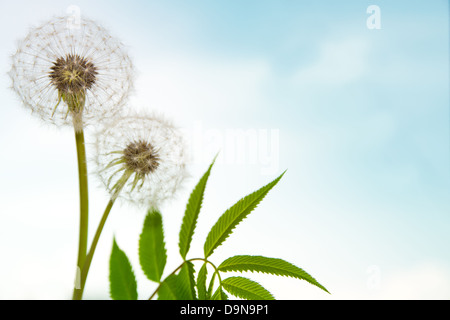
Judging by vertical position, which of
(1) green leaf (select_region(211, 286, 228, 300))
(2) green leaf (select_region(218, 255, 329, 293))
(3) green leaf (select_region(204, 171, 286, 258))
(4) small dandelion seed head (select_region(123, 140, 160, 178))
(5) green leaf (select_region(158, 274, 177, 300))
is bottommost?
(1) green leaf (select_region(211, 286, 228, 300))

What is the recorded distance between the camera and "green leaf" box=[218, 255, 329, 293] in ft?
2.72

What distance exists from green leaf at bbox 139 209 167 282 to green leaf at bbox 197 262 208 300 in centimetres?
8

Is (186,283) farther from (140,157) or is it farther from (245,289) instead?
(140,157)

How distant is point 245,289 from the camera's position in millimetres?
899

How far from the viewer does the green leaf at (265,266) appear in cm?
83

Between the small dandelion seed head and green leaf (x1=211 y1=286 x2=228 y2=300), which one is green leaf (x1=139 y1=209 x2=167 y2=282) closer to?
green leaf (x1=211 y1=286 x2=228 y2=300)

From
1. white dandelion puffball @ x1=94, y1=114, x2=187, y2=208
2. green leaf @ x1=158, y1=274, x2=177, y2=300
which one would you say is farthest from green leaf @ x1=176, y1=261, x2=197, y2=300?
white dandelion puffball @ x1=94, y1=114, x2=187, y2=208

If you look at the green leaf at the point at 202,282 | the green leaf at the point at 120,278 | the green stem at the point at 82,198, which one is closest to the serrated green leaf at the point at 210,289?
the green leaf at the point at 202,282

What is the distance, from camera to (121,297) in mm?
860

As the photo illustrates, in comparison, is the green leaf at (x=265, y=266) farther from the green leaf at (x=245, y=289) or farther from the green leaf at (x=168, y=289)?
the green leaf at (x=168, y=289)

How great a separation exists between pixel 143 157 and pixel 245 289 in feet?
1.80
